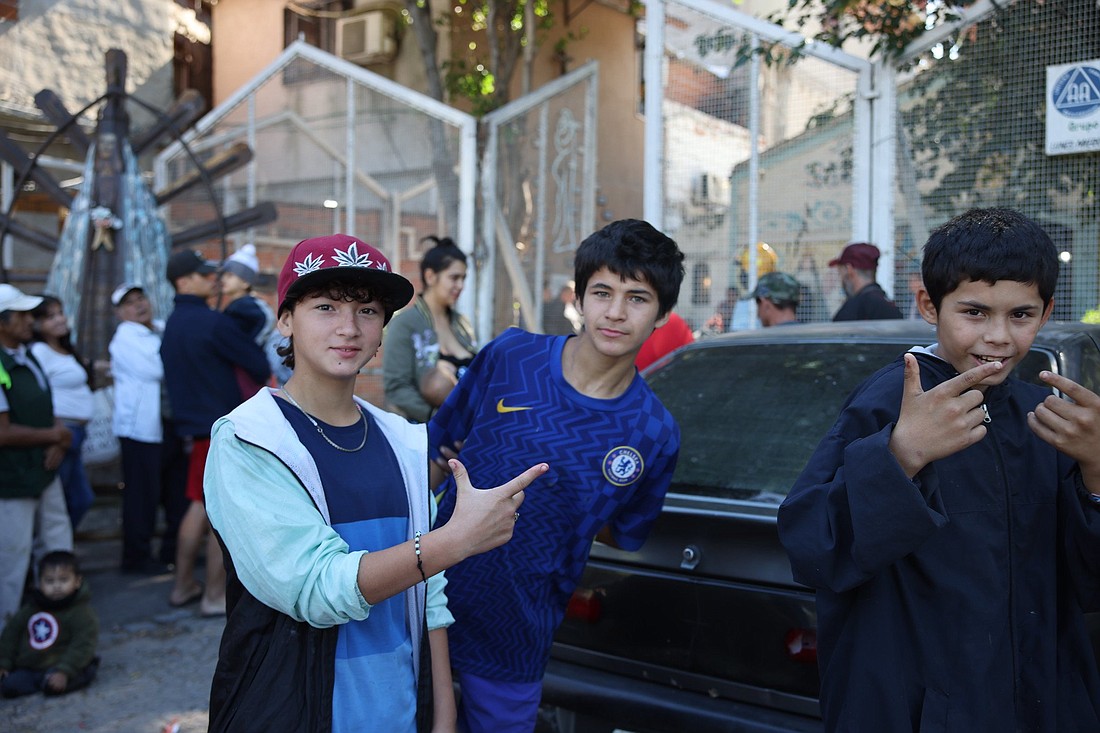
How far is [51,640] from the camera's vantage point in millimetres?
4281

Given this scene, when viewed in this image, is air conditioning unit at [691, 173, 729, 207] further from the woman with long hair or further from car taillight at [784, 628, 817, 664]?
car taillight at [784, 628, 817, 664]

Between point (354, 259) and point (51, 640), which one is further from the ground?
point (354, 259)

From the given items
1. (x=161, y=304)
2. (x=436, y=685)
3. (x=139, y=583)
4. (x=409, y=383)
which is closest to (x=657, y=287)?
(x=436, y=685)

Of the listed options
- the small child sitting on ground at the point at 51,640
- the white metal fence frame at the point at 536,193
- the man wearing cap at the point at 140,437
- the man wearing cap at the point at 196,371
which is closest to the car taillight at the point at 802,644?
the small child sitting on ground at the point at 51,640

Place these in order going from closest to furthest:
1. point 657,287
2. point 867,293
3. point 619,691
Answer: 1. point 657,287
2. point 619,691
3. point 867,293

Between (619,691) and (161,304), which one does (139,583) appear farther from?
(619,691)

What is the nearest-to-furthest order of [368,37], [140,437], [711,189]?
[140,437] → [711,189] → [368,37]

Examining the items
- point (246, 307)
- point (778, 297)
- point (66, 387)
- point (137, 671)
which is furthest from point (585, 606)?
point (66, 387)

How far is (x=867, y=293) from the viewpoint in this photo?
570cm

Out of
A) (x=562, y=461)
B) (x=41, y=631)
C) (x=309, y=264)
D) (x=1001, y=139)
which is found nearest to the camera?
(x=309, y=264)

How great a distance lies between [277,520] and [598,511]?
37.6 inches

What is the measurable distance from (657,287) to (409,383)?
2.59 metres

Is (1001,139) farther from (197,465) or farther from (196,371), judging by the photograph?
(197,465)

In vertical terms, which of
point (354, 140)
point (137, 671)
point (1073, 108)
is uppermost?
point (354, 140)
